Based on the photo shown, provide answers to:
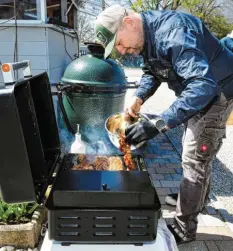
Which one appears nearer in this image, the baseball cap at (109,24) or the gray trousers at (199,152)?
the baseball cap at (109,24)

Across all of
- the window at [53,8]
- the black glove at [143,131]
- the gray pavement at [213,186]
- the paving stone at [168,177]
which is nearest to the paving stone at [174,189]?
the gray pavement at [213,186]

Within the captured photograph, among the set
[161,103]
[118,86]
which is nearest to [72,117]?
[118,86]

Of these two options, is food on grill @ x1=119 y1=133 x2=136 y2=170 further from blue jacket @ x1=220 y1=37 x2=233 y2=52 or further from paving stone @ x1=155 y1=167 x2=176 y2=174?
paving stone @ x1=155 y1=167 x2=176 y2=174

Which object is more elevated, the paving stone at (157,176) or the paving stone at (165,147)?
the paving stone at (157,176)

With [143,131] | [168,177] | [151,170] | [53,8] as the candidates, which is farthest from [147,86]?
[53,8]

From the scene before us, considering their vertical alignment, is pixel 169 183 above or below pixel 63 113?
below

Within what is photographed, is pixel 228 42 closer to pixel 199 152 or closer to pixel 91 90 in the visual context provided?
pixel 199 152

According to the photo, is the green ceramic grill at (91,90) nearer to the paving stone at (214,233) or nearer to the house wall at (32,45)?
the house wall at (32,45)

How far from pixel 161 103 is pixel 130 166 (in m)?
6.96

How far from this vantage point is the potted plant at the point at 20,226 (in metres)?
2.27

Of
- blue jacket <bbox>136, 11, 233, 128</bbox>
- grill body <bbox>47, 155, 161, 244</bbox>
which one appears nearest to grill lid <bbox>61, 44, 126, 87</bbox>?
blue jacket <bbox>136, 11, 233, 128</bbox>

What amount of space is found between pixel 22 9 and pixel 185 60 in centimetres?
361

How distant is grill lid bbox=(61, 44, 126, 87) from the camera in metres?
3.87

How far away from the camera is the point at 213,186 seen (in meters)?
3.57
